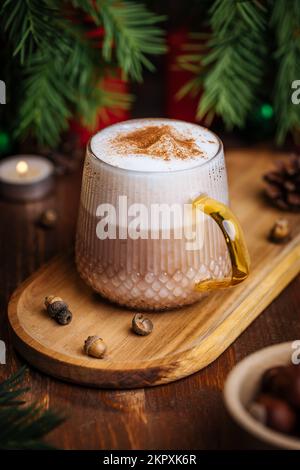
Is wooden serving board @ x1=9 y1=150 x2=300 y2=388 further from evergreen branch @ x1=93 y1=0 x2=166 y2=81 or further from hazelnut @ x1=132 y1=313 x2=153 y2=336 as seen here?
evergreen branch @ x1=93 y1=0 x2=166 y2=81

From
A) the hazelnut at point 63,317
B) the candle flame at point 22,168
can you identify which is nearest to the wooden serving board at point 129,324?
the hazelnut at point 63,317

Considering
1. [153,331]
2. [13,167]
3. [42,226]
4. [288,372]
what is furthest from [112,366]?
[13,167]

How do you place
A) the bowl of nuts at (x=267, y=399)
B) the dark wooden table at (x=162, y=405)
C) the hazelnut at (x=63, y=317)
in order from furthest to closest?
the hazelnut at (x=63, y=317) < the dark wooden table at (x=162, y=405) < the bowl of nuts at (x=267, y=399)

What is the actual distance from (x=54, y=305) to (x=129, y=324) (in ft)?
0.28

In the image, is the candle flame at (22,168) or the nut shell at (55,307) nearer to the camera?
the nut shell at (55,307)

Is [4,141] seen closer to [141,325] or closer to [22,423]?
[141,325]

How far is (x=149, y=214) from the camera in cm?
77

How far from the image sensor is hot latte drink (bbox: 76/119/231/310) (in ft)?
2.54

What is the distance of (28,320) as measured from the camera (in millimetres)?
824

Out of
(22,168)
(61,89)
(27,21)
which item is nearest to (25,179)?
(22,168)

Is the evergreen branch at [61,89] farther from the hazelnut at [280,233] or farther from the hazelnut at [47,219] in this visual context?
the hazelnut at [280,233]

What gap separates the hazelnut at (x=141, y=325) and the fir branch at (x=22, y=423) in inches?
5.5

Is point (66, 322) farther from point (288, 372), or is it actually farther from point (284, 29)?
point (284, 29)

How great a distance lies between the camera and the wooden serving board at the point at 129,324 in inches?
29.9
